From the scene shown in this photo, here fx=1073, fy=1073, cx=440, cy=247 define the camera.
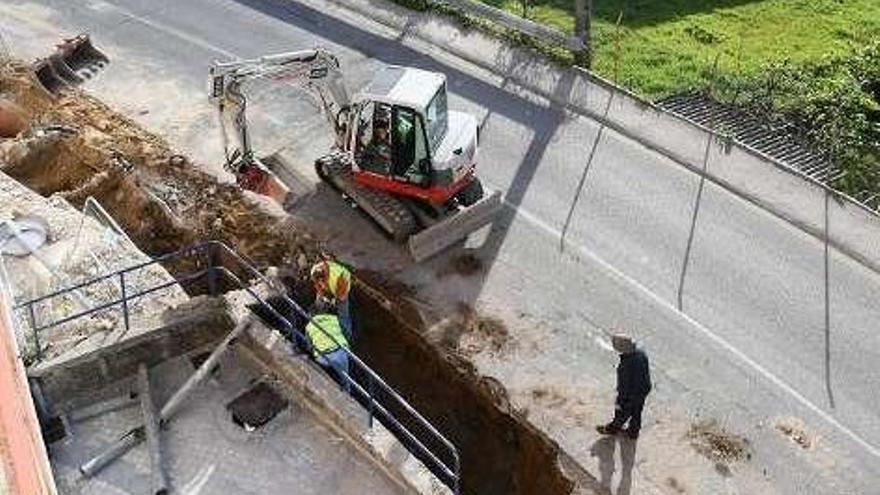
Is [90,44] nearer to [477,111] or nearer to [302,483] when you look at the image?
[477,111]

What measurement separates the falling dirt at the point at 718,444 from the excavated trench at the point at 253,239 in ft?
6.29

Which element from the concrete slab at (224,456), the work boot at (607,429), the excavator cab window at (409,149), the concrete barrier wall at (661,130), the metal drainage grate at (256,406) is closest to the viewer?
the concrete slab at (224,456)

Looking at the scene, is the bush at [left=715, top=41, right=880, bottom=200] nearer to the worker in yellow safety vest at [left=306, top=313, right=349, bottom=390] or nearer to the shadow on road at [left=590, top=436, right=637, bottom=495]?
the shadow on road at [left=590, top=436, right=637, bottom=495]

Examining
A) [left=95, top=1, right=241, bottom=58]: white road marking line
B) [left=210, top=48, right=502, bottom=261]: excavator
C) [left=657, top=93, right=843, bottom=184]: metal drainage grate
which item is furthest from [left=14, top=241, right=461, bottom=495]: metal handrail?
[left=657, top=93, right=843, bottom=184]: metal drainage grate

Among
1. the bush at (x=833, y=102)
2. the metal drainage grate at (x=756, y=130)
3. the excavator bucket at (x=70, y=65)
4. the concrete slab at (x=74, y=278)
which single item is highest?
the bush at (x=833, y=102)

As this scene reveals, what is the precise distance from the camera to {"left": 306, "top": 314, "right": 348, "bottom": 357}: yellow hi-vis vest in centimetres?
1434

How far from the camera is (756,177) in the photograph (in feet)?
67.4

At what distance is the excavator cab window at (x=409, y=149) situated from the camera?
1762 centimetres

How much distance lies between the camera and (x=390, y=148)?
59.2ft

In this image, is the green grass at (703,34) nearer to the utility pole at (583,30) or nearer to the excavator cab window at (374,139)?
the utility pole at (583,30)

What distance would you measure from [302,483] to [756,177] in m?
11.3

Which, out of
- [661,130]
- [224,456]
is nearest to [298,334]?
[224,456]

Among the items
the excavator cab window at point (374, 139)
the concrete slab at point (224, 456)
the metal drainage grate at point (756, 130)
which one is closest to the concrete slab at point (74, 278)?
the concrete slab at point (224, 456)

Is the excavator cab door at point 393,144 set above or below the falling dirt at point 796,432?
above
